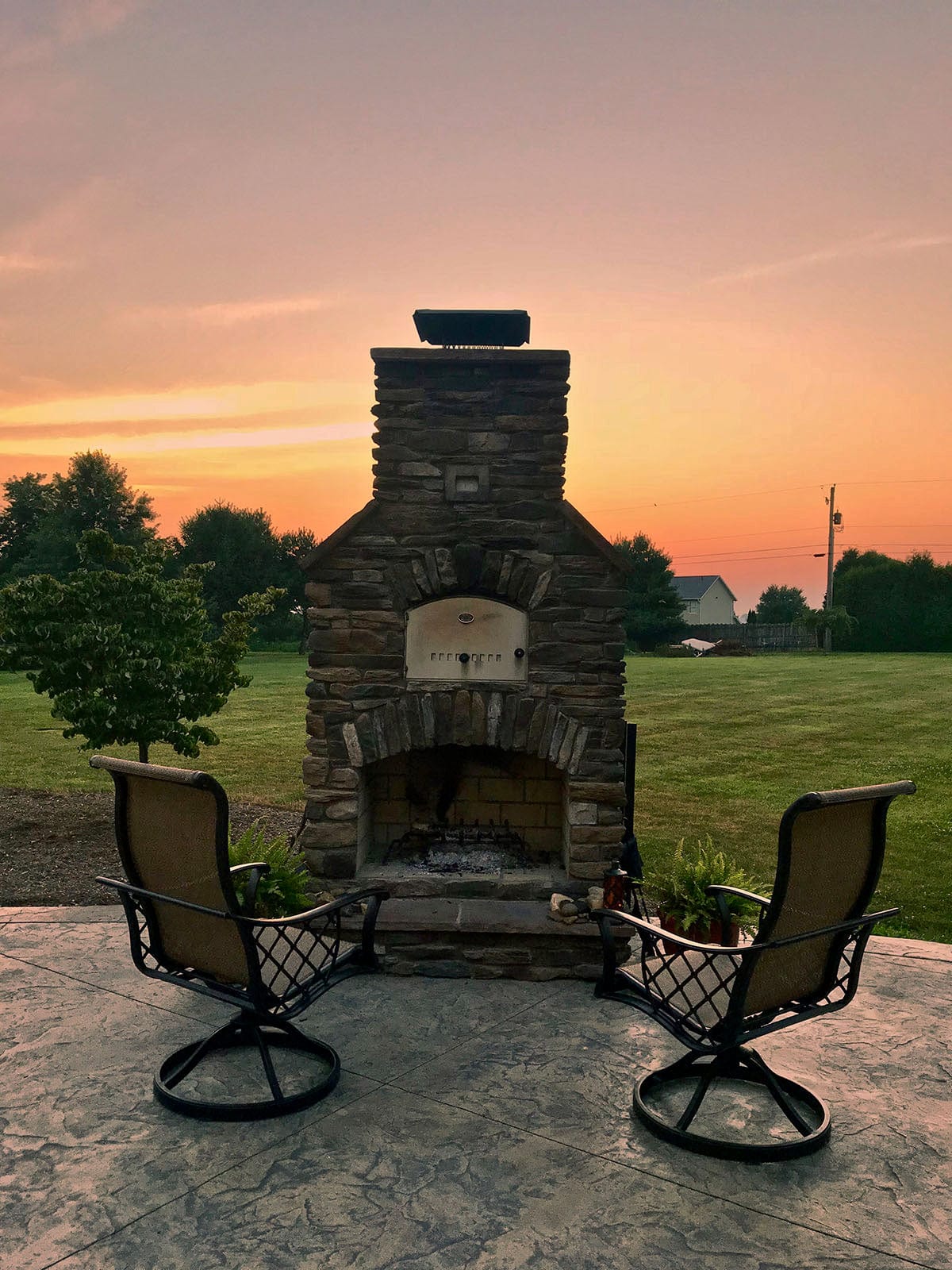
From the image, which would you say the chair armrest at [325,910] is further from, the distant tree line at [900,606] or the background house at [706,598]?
the background house at [706,598]

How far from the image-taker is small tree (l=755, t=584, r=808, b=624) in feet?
229

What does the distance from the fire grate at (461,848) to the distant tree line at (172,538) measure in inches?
1457

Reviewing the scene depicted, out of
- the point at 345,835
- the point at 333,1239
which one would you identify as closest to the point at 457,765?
the point at 345,835

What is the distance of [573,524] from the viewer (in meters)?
5.83

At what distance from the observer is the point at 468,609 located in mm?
5902

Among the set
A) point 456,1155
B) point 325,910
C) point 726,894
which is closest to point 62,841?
point 325,910

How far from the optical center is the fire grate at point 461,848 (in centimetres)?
626

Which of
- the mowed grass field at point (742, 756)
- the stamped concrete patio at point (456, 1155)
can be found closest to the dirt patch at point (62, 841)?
the mowed grass field at point (742, 756)

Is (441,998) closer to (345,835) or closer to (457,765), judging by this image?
(345,835)

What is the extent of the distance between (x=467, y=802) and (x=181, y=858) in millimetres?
3165

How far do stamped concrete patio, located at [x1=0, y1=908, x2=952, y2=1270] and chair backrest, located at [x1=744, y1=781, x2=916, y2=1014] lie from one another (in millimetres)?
636

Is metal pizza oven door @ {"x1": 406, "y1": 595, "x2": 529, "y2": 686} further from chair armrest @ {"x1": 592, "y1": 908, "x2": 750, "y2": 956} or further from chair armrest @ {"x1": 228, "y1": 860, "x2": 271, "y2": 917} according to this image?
chair armrest @ {"x1": 592, "y1": 908, "x2": 750, "y2": 956}

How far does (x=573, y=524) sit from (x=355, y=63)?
129 inches

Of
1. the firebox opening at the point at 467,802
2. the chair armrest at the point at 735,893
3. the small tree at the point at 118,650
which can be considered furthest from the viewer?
the small tree at the point at 118,650
